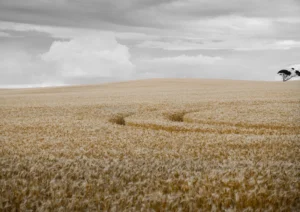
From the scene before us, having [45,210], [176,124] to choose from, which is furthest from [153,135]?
[45,210]

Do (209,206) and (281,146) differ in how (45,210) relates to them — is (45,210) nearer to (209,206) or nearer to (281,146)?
(209,206)

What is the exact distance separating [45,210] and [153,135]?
12564mm

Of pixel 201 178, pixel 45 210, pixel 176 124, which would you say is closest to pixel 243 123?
pixel 176 124

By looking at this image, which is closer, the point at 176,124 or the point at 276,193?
the point at 276,193

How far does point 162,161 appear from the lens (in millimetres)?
12055

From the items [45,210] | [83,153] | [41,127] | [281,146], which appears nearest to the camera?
[45,210]

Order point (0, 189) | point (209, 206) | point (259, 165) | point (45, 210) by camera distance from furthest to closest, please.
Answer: point (259, 165) → point (0, 189) → point (209, 206) → point (45, 210)

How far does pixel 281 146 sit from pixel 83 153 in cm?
823

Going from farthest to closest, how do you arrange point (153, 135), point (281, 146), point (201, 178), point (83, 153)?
point (153, 135)
point (281, 146)
point (83, 153)
point (201, 178)

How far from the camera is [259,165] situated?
11523 mm

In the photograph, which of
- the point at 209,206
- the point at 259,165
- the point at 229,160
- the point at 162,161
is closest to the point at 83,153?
the point at 162,161

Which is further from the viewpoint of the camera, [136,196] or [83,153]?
[83,153]

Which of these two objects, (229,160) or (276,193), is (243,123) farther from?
(276,193)

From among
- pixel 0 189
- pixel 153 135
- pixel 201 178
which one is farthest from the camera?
pixel 153 135
